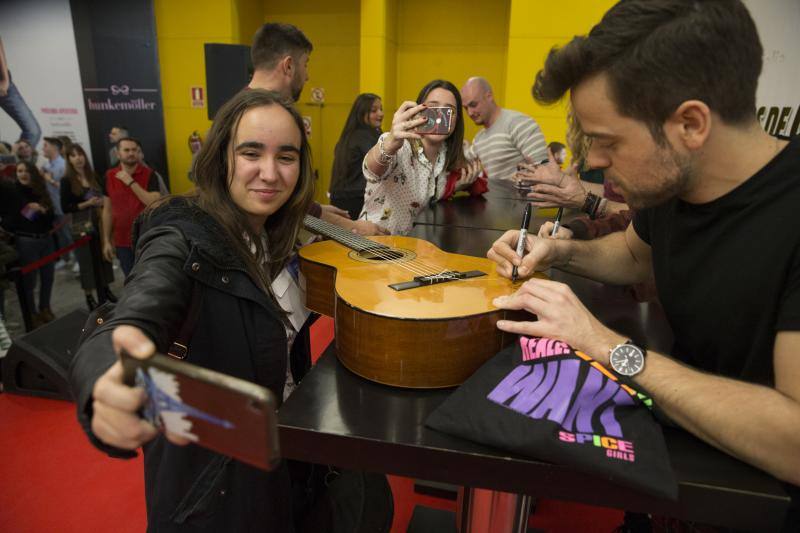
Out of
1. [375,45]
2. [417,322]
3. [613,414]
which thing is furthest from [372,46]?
[613,414]

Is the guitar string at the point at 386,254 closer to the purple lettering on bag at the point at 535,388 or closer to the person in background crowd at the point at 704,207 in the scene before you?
the person in background crowd at the point at 704,207

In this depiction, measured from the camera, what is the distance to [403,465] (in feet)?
2.71

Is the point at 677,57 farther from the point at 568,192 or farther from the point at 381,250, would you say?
the point at 568,192

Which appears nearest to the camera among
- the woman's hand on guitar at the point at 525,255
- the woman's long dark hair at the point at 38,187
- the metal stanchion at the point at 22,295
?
the woman's hand on guitar at the point at 525,255

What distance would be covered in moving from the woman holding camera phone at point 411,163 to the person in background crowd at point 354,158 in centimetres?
121

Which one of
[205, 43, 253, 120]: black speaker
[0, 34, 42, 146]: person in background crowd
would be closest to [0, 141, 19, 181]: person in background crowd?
[0, 34, 42, 146]: person in background crowd

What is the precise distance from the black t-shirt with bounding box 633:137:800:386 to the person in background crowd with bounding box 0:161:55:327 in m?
4.88

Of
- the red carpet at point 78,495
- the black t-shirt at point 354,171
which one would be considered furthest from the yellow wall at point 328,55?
the red carpet at point 78,495

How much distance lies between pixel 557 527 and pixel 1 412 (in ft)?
9.98

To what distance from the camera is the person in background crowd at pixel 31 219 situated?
4.37m

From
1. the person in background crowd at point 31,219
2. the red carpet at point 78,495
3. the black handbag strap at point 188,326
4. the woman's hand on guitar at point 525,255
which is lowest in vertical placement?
the red carpet at point 78,495

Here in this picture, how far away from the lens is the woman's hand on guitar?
1.34m

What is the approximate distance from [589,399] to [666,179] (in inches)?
18.9

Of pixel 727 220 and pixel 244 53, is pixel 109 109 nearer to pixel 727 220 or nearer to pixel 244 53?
pixel 244 53
